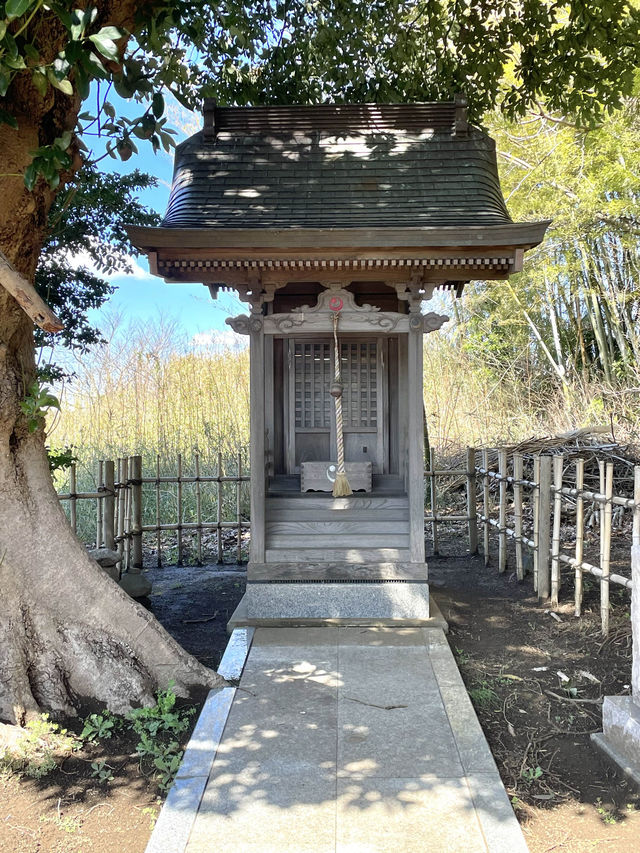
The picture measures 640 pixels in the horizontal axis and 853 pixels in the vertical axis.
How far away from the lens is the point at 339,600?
5.15m

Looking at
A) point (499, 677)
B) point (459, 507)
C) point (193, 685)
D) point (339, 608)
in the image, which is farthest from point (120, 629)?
point (459, 507)

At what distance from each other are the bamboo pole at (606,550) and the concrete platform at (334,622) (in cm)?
111

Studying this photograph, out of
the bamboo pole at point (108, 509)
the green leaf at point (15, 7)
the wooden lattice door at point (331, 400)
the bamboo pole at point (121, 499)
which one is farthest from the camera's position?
the bamboo pole at point (121, 499)

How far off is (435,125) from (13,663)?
5033 millimetres

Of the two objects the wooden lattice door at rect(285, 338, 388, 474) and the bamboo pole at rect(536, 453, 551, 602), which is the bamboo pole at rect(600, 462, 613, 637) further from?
the wooden lattice door at rect(285, 338, 388, 474)

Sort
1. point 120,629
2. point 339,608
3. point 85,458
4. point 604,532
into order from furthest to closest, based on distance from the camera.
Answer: point 85,458
point 339,608
point 604,532
point 120,629

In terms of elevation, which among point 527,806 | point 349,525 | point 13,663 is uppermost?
point 349,525

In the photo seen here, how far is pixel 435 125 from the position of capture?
18.5 ft

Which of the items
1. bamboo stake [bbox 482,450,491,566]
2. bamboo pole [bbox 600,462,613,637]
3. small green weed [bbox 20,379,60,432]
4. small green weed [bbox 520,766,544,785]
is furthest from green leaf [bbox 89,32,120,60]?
bamboo stake [bbox 482,450,491,566]

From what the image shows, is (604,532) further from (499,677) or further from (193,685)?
(193,685)

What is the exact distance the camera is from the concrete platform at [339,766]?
2479 mm

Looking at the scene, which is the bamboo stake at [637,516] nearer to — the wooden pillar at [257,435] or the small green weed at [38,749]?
the wooden pillar at [257,435]

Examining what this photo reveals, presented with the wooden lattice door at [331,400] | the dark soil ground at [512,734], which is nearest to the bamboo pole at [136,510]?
the dark soil ground at [512,734]

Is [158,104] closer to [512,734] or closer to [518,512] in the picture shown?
[512,734]
